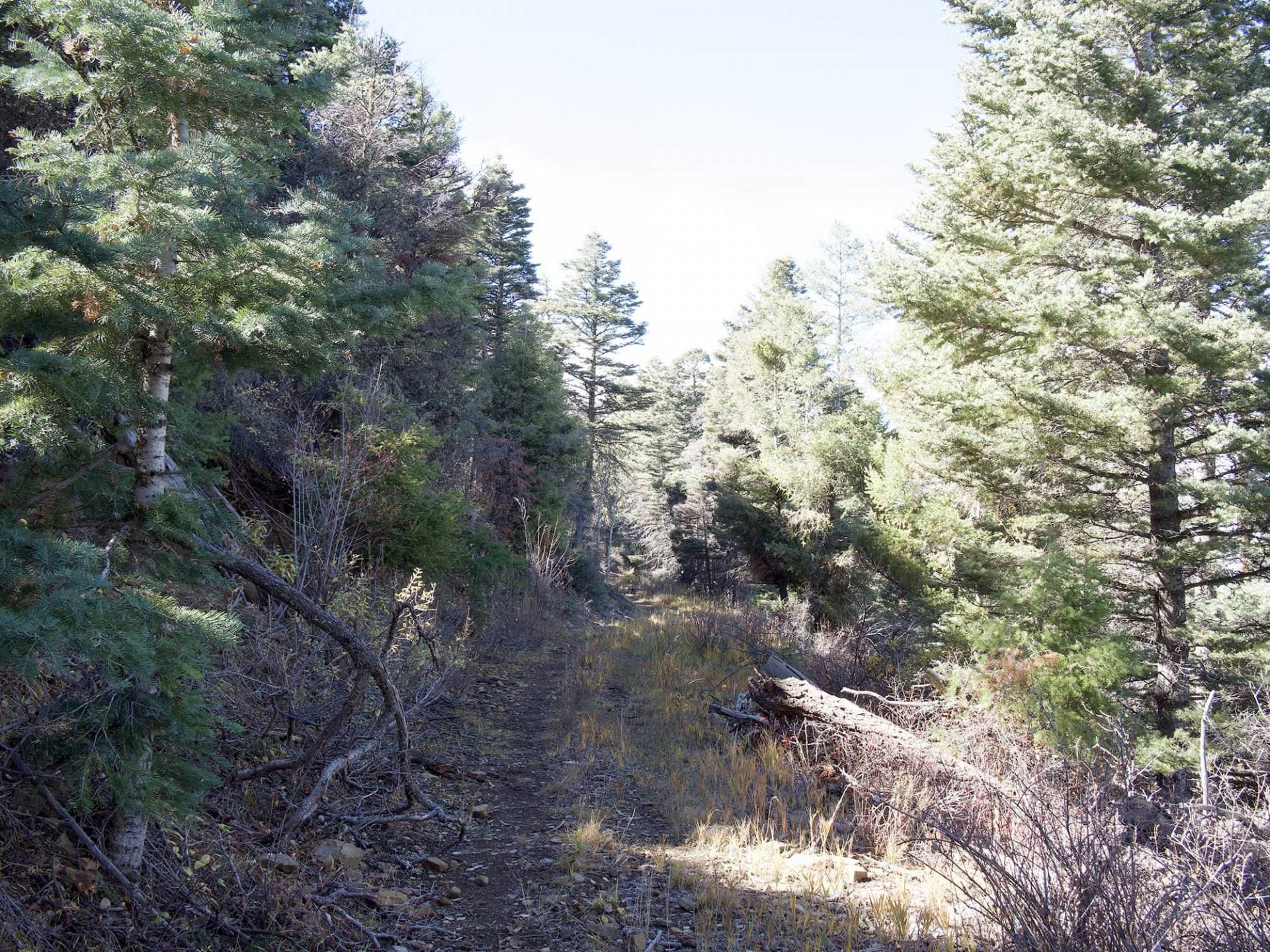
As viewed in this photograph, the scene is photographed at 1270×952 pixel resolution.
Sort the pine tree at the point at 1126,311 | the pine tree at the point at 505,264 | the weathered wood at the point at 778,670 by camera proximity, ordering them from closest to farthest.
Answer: the pine tree at the point at 1126,311, the weathered wood at the point at 778,670, the pine tree at the point at 505,264

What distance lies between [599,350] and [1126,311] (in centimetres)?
2974

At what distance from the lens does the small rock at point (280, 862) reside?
13.3 ft

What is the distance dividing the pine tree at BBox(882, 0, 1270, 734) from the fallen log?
3452mm

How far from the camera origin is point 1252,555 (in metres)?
8.42

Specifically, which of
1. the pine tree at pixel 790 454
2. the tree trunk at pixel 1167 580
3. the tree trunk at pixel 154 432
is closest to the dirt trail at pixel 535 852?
the tree trunk at pixel 154 432

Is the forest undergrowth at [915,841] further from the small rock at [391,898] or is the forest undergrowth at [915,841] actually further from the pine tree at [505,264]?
the pine tree at [505,264]

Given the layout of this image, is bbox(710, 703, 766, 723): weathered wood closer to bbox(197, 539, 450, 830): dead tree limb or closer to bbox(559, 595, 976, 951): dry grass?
bbox(559, 595, 976, 951): dry grass

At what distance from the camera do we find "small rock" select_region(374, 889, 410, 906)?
4222 mm

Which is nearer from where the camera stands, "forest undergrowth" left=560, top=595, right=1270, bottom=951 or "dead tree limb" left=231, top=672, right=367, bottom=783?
"forest undergrowth" left=560, top=595, right=1270, bottom=951

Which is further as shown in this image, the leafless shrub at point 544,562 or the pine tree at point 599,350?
the pine tree at point 599,350

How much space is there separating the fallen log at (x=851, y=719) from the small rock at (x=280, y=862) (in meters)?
4.46

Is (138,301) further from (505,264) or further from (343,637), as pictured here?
(505,264)

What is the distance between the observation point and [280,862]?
409cm

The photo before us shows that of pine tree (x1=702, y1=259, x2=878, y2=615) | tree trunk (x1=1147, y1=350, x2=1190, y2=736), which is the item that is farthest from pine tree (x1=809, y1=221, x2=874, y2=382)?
tree trunk (x1=1147, y1=350, x2=1190, y2=736)
